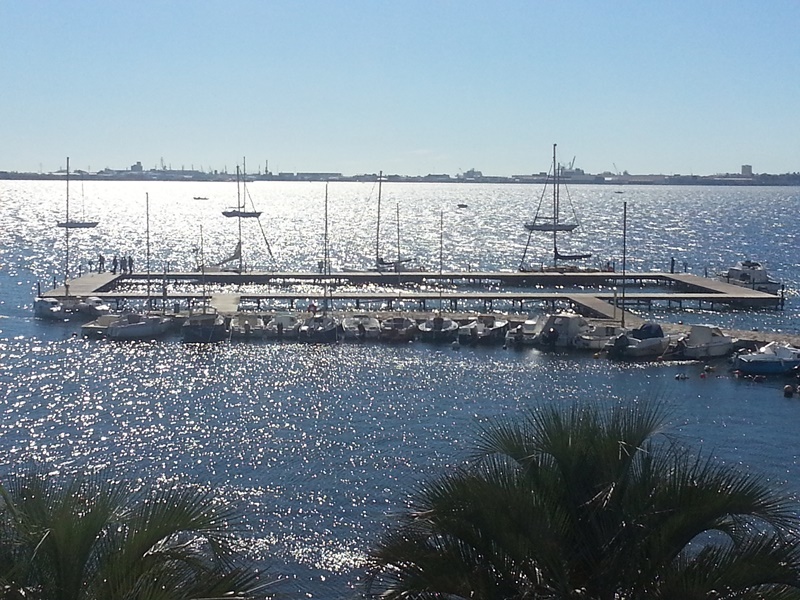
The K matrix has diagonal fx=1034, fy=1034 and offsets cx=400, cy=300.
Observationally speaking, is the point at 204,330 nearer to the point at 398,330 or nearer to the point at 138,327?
the point at 138,327

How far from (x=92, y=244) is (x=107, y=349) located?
2996 inches

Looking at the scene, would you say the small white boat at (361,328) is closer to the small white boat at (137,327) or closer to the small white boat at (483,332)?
the small white boat at (483,332)

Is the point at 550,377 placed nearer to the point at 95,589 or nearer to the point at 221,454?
the point at 221,454

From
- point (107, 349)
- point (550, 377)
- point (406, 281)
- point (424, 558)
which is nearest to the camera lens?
point (424, 558)

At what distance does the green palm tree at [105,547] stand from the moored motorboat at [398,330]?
4120 cm

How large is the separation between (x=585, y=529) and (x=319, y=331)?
41122 mm

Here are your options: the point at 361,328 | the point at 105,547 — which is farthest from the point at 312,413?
the point at 105,547

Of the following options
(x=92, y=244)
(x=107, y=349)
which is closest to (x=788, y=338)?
(x=107, y=349)

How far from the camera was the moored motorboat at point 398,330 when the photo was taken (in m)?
49.4

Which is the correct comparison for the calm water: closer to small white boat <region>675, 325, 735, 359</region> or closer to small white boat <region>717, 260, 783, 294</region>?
small white boat <region>675, 325, 735, 359</region>

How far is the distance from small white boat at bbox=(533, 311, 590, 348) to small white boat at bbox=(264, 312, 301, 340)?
11604 millimetres

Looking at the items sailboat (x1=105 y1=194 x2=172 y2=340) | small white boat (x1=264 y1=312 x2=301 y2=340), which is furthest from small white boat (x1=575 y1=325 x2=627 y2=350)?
sailboat (x1=105 y1=194 x2=172 y2=340)

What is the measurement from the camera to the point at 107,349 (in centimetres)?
4672

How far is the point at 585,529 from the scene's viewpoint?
838cm
